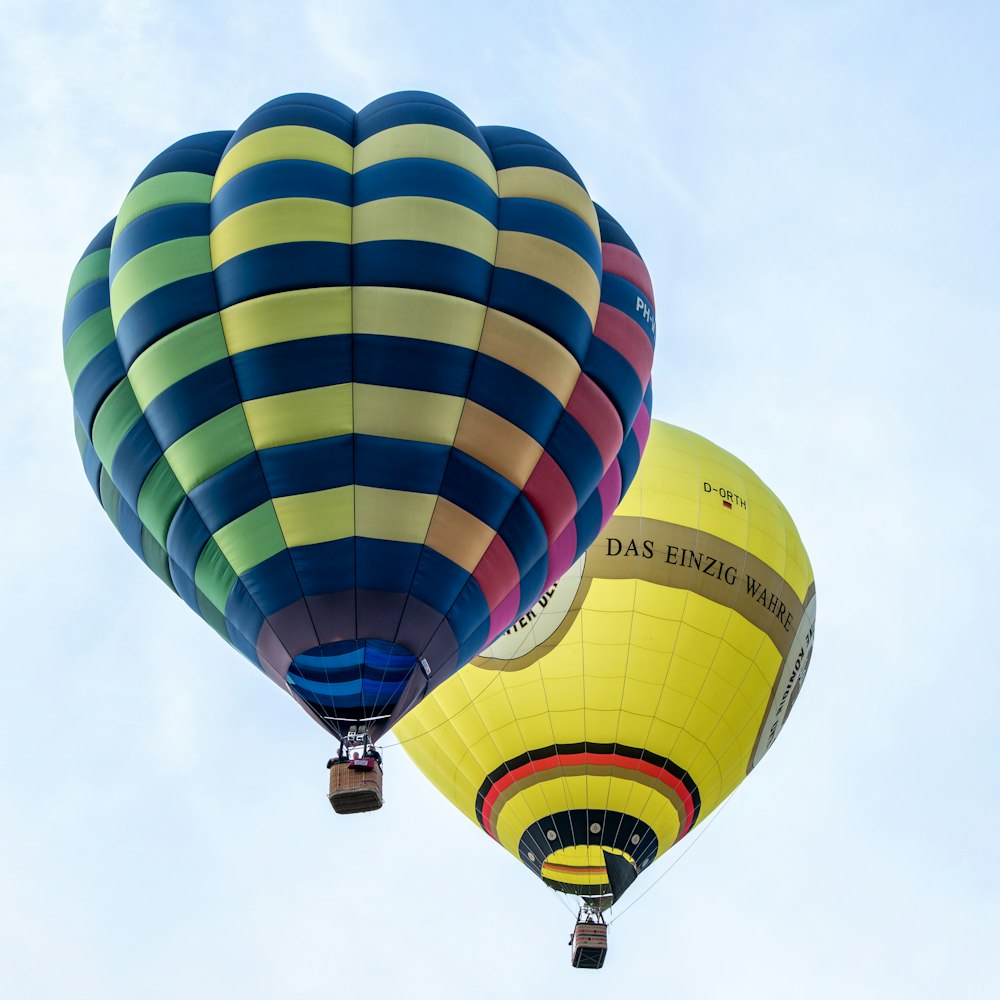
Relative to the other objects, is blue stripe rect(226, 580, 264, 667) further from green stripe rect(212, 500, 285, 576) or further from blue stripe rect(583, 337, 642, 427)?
blue stripe rect(583, 337, 642, 427)

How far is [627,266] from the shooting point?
12.2m

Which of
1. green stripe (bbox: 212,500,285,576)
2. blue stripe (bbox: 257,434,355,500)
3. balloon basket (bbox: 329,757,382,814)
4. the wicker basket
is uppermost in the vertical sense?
blue stripe (bbox: 257,434,355,500)

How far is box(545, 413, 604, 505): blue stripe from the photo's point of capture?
11.2 m

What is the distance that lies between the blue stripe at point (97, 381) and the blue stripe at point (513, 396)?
92.3 inches

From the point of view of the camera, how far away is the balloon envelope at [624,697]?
1475 cm

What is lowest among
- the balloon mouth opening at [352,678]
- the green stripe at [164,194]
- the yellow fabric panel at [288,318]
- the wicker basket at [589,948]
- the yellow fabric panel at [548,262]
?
the wicker basket at [589,948]

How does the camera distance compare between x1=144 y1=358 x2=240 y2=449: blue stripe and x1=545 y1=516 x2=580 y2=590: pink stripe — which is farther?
x1=545 y1=516 x2=580 y2=590: pink stripe

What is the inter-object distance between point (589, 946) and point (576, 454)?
17.8 feet

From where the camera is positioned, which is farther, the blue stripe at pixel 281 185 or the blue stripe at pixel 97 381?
the blue stripe at pixel 97 381

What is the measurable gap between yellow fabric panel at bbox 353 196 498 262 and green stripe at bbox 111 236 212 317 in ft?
3.32

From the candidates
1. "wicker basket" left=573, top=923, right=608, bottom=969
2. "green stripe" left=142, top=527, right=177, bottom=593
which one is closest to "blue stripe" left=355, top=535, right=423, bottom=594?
"green stripe" left=142, top=527, right=177, bottom=593

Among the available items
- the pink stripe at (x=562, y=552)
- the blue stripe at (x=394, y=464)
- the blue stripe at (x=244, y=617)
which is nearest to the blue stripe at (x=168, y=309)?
the blue stripe at (x=394, y=464)

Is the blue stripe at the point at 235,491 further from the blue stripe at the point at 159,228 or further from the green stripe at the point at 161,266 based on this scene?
the blue stripe at the point at 159,228

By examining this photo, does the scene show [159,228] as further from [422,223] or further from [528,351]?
[528,351]
